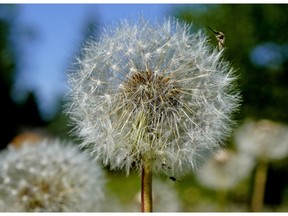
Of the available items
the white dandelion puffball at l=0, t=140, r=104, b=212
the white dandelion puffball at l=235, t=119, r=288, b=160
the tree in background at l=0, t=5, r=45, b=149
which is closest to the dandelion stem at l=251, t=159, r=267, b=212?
the white dandelion puffball at l=235, t=119, r=288, b=160

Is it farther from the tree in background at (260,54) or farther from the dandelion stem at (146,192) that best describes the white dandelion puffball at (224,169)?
the tree in background at (260,54)

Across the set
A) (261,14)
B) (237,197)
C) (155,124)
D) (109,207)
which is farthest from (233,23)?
(155,124)

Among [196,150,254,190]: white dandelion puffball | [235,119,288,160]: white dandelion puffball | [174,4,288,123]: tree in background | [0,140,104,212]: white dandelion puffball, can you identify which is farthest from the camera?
[174,4,288,123]: tree in background

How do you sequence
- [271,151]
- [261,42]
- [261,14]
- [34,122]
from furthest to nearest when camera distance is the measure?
[34,122]
[261,14]
[261,42]
[271,151]

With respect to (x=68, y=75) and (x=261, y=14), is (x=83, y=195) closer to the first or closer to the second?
(x=68, y=75)

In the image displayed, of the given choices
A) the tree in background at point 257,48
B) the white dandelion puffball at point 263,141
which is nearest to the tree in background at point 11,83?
the tree in background at point 257,48

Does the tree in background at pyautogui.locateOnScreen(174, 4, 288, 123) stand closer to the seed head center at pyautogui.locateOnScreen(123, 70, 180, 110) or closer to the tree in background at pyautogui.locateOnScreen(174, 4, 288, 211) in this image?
the tree in background at pyautogui.locateOnScreen(174, 4, 288, 211)

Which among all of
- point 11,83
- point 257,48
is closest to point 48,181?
point 257,48
